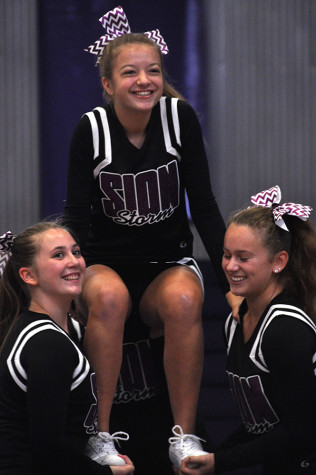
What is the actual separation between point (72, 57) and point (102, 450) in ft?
9.97

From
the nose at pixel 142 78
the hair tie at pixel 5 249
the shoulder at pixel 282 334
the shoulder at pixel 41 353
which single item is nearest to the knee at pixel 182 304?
the shoulder at pixel 282 334

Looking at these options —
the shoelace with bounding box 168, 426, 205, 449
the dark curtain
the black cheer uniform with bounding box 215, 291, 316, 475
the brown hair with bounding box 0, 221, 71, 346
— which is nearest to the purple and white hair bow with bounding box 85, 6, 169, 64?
the brown hair with bounding box 0, 221, 71, 346

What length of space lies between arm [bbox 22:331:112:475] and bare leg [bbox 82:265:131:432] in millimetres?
241

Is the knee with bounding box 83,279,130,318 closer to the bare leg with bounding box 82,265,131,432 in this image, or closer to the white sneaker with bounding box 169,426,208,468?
the bare leg with bounding box 82,265,131,432

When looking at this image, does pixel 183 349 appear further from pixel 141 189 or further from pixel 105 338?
pixel 141 189

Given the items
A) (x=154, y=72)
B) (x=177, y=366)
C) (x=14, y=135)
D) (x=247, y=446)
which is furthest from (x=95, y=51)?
(x=14, y=135)

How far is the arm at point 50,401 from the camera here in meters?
1.92

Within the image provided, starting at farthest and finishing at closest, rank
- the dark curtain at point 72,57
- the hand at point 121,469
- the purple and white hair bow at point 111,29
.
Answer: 1. the dark curtain at point 72,57
2. the purple and white hair bow at point 111,29
3. the hand at point 121,469

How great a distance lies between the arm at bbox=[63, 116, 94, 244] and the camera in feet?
7.86

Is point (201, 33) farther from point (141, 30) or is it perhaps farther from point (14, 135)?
point (14, 135)

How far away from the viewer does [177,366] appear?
7.43ft

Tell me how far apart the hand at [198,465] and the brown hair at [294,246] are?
0.46 m

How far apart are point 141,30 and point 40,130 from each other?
804mm

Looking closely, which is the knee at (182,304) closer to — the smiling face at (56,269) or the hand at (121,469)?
the smiling face at (56,269)
